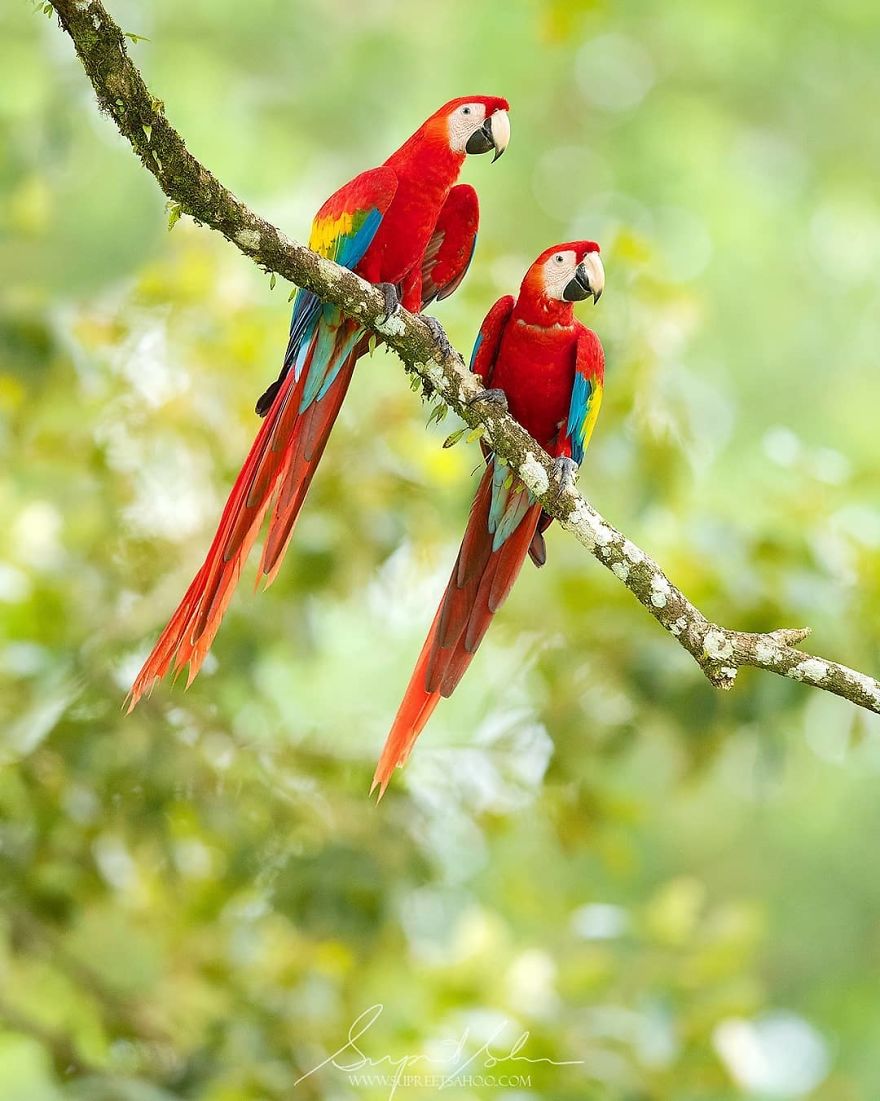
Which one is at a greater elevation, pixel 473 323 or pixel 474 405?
pixel 473 323

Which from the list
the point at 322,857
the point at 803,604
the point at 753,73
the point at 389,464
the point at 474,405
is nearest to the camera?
the point at 474,405

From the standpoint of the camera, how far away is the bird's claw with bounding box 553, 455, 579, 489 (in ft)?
4.41

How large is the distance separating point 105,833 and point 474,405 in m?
1.24

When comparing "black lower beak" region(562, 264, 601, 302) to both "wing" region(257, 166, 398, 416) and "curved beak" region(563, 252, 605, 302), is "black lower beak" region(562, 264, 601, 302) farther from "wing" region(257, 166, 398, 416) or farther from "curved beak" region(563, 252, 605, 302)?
"wing" region(257, 166, 398, 416)

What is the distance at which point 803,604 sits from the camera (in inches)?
77.9

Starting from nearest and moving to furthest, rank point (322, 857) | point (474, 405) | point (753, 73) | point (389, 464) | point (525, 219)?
1. point (474, 405)
2. point (322, 857)
3. point (389, 464)
4. point (525, 219)
5. point (753, 73)

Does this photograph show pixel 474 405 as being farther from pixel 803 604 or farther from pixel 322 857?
pixel 322 857

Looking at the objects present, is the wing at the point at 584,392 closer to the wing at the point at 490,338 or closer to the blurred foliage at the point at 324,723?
the wing at the point at 490,338

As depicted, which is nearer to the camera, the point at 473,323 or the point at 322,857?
the point at 322,857

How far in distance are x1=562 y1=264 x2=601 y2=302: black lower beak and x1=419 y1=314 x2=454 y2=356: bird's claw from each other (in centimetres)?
19

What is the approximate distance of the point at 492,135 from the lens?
53.3 inches

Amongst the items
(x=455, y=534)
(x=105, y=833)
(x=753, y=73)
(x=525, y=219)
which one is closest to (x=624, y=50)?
(x=753, y=73)

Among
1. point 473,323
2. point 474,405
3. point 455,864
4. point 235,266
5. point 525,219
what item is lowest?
point 474,405
